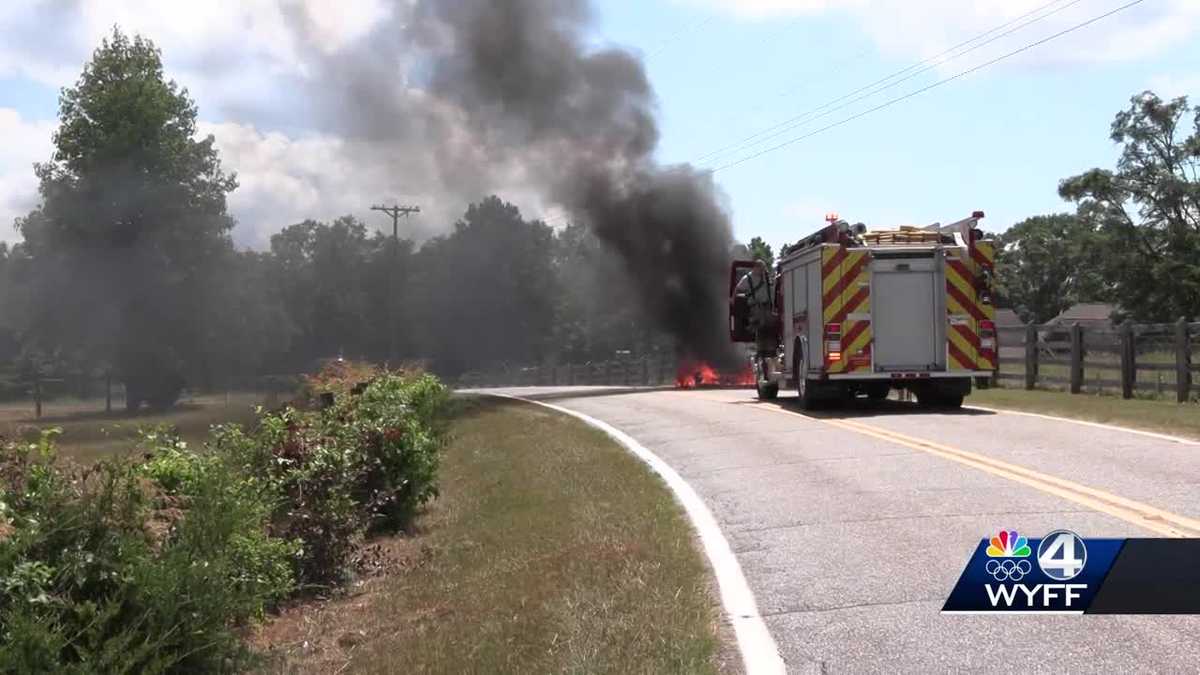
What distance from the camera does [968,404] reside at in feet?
56.0

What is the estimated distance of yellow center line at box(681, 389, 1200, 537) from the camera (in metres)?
6.57

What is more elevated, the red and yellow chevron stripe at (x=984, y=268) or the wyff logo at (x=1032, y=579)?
the red and yellow chevron stripe at (x=984, y=268)

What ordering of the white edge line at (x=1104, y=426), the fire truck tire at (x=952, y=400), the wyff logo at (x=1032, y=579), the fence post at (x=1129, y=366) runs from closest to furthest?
the wyff logo at (x=1032, y=579) → the white edge line at (x=1104, y=426) → the fire truck tire at (x=952, y=400) → the fence post at (x=1129, y=366)

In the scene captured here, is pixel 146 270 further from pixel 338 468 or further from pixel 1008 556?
pixel 1008 556

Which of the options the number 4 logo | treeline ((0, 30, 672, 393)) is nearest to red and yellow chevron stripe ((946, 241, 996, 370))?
the number 4 logo

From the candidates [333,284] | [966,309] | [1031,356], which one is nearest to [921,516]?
[966,309]

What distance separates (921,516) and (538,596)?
2.82 meters

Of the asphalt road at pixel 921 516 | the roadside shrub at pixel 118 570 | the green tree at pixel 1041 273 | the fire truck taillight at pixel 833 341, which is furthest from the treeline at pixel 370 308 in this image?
the green tree at pixel 1041 273

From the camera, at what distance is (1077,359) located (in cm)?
1917

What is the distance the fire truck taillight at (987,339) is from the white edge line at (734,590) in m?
6.27

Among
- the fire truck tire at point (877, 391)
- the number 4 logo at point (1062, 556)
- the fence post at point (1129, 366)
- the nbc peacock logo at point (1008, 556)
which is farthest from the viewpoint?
the fence post at point (1129, 366)

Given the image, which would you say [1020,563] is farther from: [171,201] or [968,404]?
[171,201]

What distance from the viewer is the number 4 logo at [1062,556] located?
536 cm

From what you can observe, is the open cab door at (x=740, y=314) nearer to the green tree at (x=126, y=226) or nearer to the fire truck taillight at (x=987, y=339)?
the fire truck taillight at (x=987, y=339)
